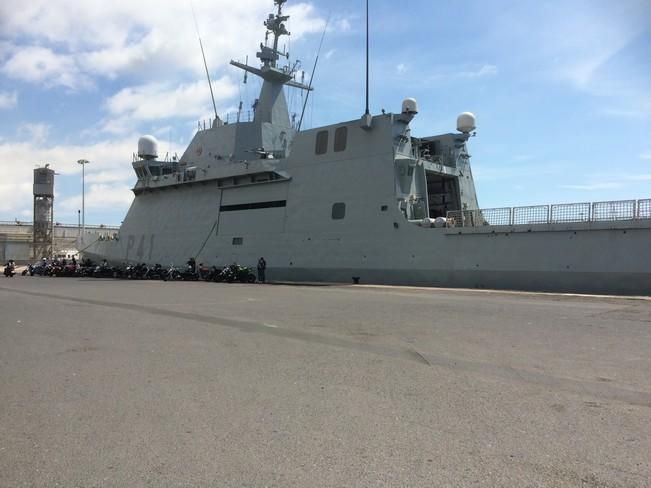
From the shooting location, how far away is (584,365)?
20.0ft

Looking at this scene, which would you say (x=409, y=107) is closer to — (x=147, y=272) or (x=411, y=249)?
(x=411, y=249)

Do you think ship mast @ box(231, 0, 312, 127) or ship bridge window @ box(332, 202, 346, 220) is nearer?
ship bridge window @ box(332, 202, 346, 220)

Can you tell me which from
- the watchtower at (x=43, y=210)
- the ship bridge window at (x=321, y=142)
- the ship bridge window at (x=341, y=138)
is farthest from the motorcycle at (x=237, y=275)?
the watchtower at (x=43, y=210)

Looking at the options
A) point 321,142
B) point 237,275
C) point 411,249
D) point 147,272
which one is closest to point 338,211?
point 321,142

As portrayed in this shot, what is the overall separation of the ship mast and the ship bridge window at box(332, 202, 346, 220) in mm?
9251

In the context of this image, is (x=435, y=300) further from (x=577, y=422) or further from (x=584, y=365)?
(x=577, y=422)

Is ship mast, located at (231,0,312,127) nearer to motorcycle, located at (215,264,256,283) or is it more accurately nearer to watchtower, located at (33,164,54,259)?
motorcycle, located at (215,264,256,283)

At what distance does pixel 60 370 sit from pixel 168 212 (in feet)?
89.6

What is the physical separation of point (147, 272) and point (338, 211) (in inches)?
564

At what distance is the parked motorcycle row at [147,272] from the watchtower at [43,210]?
1957 cm

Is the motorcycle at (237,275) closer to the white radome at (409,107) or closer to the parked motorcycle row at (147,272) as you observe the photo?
the parked motorcycle row at (147,272)

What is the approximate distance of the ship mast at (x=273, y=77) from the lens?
29328 mm

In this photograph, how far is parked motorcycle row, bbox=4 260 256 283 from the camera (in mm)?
25250

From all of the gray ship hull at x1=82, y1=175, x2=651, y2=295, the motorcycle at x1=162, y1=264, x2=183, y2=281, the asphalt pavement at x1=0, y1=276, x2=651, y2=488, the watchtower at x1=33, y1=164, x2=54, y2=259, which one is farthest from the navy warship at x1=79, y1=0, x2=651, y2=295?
the watchtower at x1=33, y1=164, x2=54, y2=259
